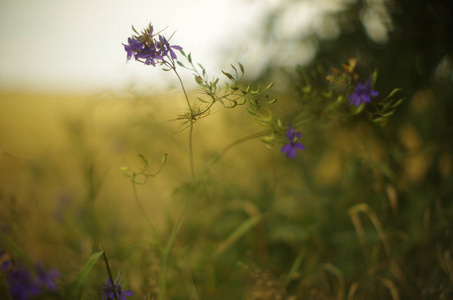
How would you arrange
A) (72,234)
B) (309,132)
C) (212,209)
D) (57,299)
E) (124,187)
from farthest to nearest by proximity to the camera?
(124,187) < (212,209) < (309,132) < (72,234) < (57,299)

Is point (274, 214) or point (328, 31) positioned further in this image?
point (274, 214)

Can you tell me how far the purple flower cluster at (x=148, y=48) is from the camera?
2.67 ft

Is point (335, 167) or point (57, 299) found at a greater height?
point (335, 167)

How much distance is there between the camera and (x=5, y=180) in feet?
9.27

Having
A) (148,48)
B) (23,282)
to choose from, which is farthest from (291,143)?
(23,282)

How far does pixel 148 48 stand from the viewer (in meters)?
0.83

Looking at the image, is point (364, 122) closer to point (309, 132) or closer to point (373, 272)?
point (309, 132)

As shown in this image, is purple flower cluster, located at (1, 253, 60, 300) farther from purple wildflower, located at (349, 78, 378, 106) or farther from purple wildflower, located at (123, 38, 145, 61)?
purple wildflower, located at (349, 78, 378, 106)

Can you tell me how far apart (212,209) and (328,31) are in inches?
50.5

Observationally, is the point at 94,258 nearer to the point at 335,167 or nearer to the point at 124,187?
the point at 335,167

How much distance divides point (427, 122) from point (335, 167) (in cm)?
78

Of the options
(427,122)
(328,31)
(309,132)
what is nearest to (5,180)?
(309,132)

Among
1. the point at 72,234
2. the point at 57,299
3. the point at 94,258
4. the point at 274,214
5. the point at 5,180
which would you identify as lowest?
the point at 57,299

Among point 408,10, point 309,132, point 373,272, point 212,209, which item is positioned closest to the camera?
point 373,272
